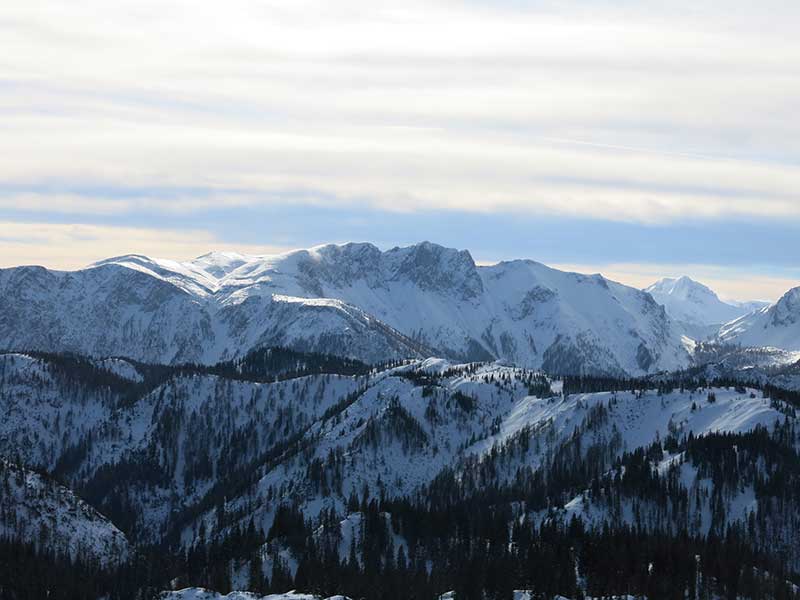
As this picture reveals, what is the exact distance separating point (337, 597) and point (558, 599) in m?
40.2

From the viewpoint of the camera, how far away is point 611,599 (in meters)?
200

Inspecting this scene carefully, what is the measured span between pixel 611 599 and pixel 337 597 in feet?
164

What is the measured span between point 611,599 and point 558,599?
9644mm

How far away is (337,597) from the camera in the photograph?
19525 centimetres

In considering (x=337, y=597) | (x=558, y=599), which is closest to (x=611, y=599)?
(x=558, y=599)

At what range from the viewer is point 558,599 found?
200 metres

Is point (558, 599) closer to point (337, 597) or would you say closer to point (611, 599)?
point (611, 599)
